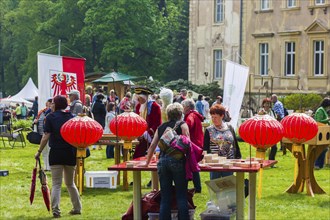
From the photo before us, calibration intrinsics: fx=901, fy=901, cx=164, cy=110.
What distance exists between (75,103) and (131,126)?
Result: 2.30 meters

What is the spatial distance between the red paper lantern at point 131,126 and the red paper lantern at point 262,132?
325cm

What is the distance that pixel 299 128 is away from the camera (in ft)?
51.1

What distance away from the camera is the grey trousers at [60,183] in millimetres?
14125

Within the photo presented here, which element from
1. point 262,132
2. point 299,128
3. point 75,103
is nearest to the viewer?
point 262,132

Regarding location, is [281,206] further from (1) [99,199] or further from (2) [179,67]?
(2) [179,67]

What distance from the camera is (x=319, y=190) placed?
58.0ft

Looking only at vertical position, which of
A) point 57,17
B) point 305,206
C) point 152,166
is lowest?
point 305,206

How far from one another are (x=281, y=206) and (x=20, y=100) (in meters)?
45.4

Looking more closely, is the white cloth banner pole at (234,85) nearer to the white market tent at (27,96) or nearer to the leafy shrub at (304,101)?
the leafy shrub at (304,101)

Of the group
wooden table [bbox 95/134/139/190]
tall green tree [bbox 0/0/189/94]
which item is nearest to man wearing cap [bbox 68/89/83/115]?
wooden table [bbox 95/134/139/190]

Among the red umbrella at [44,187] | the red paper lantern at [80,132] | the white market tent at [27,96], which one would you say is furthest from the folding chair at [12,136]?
the white market tent at [27,96]

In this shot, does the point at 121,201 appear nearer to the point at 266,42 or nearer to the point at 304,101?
the point at 304,101

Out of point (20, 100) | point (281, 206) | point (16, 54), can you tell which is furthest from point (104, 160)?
point (16, 54)

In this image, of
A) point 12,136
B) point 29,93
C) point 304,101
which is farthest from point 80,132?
point 29,93
